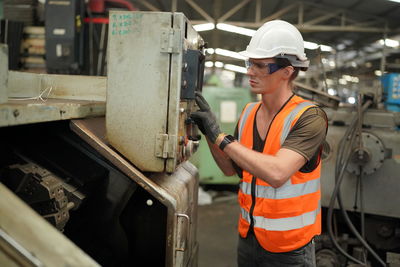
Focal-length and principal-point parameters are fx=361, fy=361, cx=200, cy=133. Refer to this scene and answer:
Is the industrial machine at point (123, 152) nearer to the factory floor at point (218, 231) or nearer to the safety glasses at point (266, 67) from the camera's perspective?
the safety glasses at point (266, 67)

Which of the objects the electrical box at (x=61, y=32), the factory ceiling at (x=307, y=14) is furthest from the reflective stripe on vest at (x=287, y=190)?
the factory ceiling at (x=307, y=14)

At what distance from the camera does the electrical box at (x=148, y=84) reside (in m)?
1.29

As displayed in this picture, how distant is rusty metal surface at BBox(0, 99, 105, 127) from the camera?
0.96 metres

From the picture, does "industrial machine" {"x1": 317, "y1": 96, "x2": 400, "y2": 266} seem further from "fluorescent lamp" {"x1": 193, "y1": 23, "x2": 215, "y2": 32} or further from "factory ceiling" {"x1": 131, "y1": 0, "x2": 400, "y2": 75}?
"fluorescent lamp" {"x1": 193, "y1": 23, "x2": 215, "y2": 32}

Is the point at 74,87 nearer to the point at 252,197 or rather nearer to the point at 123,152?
the point at 123,152

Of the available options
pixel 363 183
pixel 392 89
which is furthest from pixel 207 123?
pixel 392 89

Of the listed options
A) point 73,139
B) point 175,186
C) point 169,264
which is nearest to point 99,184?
point 73,139

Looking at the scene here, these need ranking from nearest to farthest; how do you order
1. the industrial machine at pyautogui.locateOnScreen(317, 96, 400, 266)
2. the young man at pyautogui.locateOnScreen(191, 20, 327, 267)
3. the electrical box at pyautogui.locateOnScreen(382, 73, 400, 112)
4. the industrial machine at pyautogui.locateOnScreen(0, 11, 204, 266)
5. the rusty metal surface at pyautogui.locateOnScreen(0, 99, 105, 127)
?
the rusty metal surface at pyautogui.locateOnScreen(0, 99, 105, 127), the industrial machine at pyautogui.locateOnScreen(0, 11, 204, 266), the young man at pyautogui.locateOnScreen(191, 20, 327, 267), the industrial machine at pyautogui.locateOnScreen(317, 96, 400, 266), the electrical box at pyautogui.locateOnScreen(382, 73, 400, 112)

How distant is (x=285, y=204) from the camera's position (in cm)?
142

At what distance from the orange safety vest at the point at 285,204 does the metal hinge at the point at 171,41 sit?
1.64 ft

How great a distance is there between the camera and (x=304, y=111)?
4.64 feet

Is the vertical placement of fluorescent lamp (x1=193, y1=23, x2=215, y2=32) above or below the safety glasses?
above

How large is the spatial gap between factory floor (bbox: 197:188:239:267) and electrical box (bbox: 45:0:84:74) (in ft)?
6.89

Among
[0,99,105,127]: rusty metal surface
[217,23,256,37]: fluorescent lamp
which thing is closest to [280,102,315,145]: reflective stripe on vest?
[0,99,105,127]: rusty metal surface
